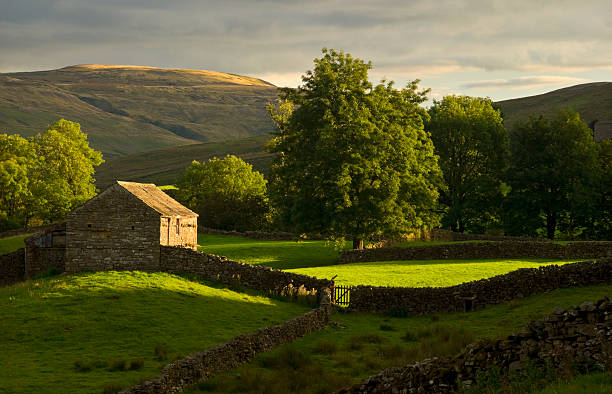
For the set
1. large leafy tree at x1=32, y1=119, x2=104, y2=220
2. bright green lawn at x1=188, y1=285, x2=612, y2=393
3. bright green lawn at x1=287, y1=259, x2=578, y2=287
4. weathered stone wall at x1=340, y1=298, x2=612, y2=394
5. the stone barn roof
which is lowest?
bright green lawn at x1=188, y1=285, x2=612, y2=393

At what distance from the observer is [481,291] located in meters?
33.6

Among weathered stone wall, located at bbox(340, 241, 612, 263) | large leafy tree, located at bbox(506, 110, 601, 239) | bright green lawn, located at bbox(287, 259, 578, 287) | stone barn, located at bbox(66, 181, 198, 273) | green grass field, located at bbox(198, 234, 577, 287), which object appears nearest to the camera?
stone barn, located at bbox(66, 181, 198, 273)

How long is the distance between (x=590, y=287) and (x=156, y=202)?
25.5 m

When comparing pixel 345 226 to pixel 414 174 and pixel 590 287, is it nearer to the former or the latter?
pixel 414 174

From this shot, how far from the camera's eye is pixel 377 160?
52.7m

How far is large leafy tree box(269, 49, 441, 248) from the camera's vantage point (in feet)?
170

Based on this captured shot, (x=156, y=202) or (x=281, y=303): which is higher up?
(x=156, y=202)

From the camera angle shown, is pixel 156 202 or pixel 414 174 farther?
pixel 414 174

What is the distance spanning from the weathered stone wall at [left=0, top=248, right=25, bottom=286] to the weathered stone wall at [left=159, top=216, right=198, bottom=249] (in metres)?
12.4

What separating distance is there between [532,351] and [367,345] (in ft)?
44.9

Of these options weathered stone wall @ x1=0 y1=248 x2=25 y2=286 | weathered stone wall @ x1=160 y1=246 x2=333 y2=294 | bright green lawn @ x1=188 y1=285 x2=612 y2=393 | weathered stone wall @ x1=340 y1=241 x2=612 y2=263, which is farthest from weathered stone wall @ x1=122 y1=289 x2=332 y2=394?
weathered stone wall @ x1=0 y1=248 x2=25 y2=286

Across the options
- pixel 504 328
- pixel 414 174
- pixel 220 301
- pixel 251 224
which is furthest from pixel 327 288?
pixel 251 224

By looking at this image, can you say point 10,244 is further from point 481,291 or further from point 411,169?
point 481,291

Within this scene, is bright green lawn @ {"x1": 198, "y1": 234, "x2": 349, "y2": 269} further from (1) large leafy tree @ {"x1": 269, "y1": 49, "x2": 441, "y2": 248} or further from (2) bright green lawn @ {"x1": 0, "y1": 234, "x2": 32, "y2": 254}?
(2) bright green lawn @ {"x1": 0, "y1": 234, "x2": 32, "y2": 254}
